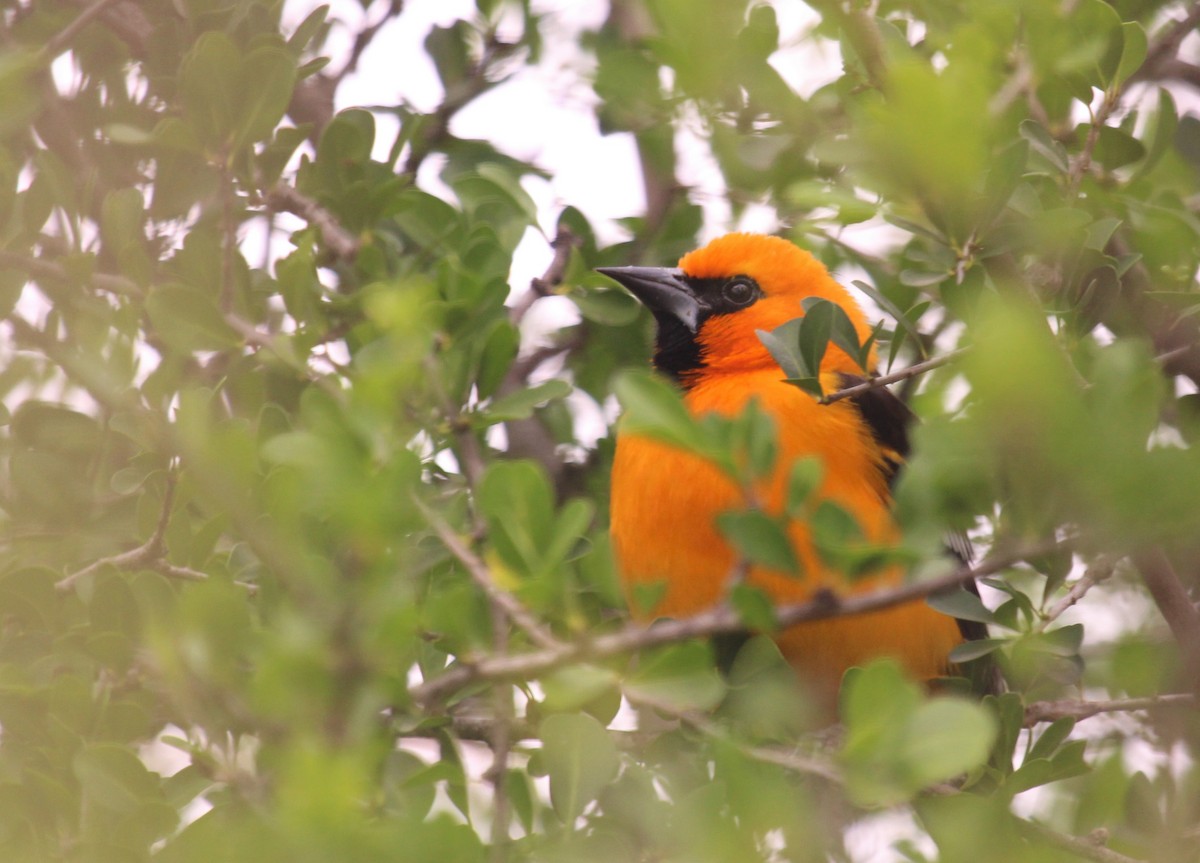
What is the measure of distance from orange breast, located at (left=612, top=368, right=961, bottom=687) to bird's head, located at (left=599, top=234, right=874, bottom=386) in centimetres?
38

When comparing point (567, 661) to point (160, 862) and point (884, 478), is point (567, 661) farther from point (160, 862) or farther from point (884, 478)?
point (884, 478)

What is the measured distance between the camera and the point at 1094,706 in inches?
110

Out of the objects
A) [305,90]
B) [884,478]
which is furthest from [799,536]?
[305,90]

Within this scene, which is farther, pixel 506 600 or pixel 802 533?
pixel 802 533

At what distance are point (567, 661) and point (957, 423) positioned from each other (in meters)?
0.55

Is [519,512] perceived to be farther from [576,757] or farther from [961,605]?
[961,605]

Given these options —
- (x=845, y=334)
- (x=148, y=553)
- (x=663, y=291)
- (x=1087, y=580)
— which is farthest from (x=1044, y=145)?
(x=148, y=553)

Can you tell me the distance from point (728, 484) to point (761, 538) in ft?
4.16

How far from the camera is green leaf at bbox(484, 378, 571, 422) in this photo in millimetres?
2578

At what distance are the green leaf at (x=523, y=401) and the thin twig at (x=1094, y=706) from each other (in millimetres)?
1228

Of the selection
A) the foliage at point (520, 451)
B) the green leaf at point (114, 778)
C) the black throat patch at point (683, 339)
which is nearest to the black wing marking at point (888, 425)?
the foliage at point (520, 451)

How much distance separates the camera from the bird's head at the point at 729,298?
4008 mm

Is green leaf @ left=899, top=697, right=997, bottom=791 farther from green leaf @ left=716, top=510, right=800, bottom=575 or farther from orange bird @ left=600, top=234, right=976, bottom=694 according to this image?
orange bird @ left=600, top=234, right=976, bottom=694

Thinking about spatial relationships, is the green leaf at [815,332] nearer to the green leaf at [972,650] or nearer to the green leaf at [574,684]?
the green leaf at [972,650]
